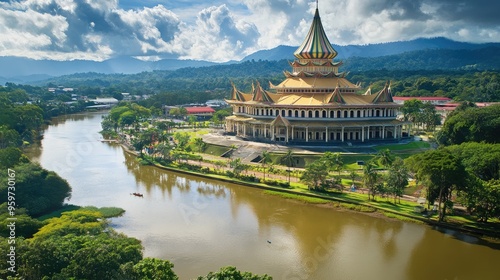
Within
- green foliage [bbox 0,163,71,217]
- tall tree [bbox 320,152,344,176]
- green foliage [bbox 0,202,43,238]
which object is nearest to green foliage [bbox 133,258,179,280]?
green foliage [bbox 0,202,43,238]

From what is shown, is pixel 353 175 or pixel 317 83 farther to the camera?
pixel 317 83

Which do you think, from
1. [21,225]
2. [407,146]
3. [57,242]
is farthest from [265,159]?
[57,242]

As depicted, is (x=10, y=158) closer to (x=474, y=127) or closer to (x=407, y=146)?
(x=407, y=146)

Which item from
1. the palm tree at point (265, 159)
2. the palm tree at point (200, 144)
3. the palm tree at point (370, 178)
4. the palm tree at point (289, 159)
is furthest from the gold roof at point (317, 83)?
the palm tree at point (370, 178)

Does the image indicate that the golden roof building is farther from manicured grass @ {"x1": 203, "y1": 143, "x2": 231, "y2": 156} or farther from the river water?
the river water

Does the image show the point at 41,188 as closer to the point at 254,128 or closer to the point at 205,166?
the point at 205,166

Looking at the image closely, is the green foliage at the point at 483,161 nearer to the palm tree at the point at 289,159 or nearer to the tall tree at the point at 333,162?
the tall tree at the point at 333,162
